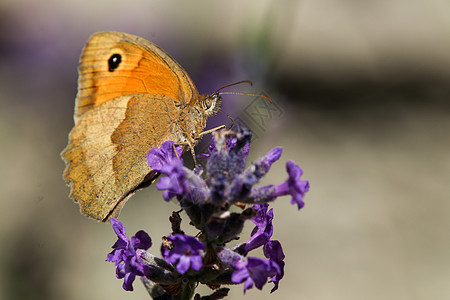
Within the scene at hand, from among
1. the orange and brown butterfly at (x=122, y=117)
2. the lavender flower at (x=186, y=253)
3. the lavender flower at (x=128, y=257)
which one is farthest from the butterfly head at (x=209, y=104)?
the lavender flower at (x=186, y=253)

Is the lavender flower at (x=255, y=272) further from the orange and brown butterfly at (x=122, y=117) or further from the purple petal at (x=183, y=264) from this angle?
the orange and brown butterfly at (x=122, y=117)

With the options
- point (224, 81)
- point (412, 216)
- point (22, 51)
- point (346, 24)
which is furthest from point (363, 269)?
point (22, 51)

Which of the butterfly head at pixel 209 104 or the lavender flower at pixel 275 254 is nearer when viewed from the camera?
the lavender flower at pixel 275 254

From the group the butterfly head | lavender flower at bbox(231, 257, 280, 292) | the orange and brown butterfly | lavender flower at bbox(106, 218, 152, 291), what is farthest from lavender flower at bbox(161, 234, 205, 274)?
the butterfly head

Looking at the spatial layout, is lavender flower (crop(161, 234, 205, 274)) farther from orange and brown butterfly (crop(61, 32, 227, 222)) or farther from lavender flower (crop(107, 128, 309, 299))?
orange and brown butterfly (crop(61, 32, 227, 222))

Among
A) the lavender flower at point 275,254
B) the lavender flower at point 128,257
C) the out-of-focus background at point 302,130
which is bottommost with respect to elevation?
the out-of-focus background at point 302,130

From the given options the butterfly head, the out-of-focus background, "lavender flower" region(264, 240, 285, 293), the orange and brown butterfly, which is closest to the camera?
"lavender flower" region(264, 240, 285, 293)

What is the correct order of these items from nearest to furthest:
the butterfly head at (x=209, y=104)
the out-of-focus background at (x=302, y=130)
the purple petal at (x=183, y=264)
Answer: the purple petal at (x=183, y=264) → the butterfly head at (x=209, y=104) → the out-of-focus background at (x=302, y=130)
